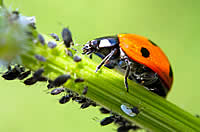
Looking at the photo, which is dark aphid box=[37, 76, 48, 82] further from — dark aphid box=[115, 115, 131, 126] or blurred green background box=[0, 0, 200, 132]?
blurred green background box=[0, 0, 200, 132]

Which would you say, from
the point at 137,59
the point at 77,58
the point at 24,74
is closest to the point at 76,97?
the point at 77,58

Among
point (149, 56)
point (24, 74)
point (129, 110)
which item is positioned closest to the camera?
point (24, 74)

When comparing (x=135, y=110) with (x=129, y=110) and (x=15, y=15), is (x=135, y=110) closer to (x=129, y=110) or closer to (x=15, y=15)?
(x=129, y=110)

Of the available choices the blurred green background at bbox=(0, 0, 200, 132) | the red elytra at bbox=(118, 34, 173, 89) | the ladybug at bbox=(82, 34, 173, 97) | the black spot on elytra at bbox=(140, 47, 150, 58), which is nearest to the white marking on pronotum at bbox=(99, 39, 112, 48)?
the ladybug at bbox=(82, 34, 173, 97)

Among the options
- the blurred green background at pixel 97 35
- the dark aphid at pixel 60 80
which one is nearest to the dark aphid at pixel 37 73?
the dark aphid at pixel 60 80

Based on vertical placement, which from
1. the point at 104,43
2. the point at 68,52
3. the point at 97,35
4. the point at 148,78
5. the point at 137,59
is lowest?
the point at 97,35
